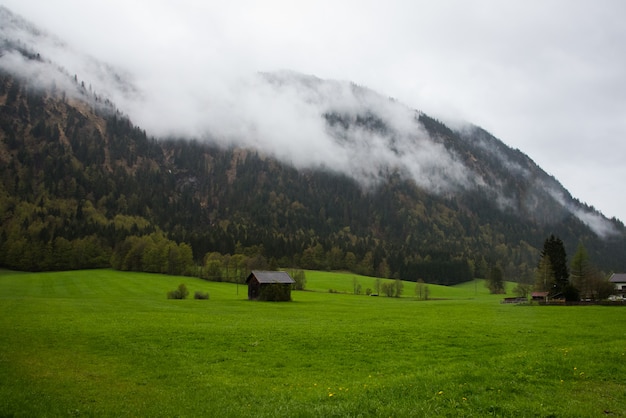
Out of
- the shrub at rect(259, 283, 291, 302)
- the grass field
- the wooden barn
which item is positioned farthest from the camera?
the wooden barn

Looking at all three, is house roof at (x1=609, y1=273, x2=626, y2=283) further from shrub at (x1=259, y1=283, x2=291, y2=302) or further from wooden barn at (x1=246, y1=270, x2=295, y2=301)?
shrub at (x1=259, y1=283, x2=291, y2=302)

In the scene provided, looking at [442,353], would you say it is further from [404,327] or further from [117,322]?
[117,322]

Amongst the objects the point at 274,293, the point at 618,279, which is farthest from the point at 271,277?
the point at 618,279

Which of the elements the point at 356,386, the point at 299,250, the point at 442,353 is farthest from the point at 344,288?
the point at 356,386

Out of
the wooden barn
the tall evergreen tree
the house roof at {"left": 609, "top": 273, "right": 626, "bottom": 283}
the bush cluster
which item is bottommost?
the bush cluster

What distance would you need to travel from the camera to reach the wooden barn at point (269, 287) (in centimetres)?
9056

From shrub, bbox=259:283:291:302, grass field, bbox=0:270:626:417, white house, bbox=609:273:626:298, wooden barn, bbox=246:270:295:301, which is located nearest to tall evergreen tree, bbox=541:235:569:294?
white house, bbox=609:273:626:298

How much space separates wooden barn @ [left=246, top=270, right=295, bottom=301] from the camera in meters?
90.6

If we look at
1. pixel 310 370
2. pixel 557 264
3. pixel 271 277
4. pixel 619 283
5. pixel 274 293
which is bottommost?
pixel 274 293

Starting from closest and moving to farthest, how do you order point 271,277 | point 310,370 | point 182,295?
point 310,370
point 182,295
point 271,277

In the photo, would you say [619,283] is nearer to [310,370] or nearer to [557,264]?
[557,264]

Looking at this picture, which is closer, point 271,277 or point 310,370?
point 310,370

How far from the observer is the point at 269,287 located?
298ft

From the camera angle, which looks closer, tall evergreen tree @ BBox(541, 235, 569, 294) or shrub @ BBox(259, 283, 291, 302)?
shrub @ BBox(259, 283, 291, 302)
